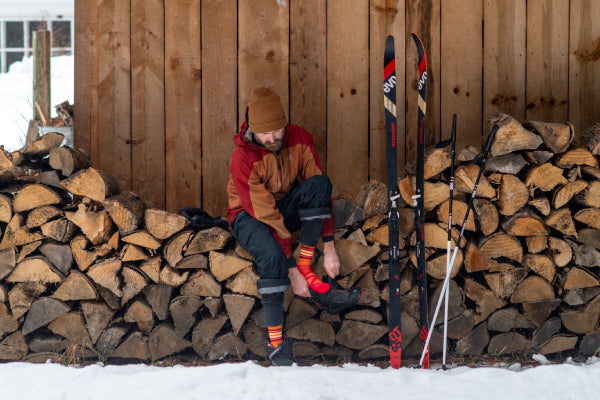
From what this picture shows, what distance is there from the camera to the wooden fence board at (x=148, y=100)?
3414mm

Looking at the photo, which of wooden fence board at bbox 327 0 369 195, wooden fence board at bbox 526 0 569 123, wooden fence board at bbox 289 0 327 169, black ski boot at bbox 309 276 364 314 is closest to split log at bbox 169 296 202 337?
black ski boot at bbox 309 276 364 314

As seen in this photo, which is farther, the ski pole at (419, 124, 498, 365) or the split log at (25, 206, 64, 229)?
the split log at (25, 206, 64, 229)

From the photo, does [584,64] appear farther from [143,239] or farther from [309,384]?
[143,239]

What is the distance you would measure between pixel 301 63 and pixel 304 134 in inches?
29.4

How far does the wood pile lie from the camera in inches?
109

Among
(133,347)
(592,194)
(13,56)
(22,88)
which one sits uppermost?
(13,56)

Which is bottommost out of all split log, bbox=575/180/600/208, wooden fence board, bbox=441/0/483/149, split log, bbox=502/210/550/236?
split log, bbox=502/210/550/236

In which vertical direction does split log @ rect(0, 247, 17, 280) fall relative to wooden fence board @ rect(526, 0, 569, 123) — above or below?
below

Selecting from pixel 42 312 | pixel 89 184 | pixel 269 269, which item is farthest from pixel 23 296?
pixel 269 269

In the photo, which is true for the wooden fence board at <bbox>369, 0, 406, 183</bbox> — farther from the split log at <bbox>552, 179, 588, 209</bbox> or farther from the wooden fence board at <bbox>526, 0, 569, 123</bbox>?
the split log at <bbox>552, 179, 588, 209</bbox>

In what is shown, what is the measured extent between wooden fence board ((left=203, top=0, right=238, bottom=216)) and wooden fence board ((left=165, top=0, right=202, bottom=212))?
0.12 ft

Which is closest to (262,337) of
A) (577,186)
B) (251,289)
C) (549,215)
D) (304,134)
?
(251,289)

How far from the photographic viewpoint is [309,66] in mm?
3400

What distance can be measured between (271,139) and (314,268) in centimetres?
68
